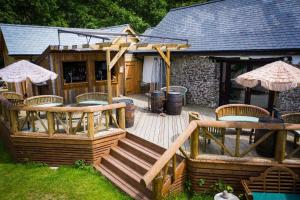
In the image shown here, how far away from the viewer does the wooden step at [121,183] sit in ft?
18.3

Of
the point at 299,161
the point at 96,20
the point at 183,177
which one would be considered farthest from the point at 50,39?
the point at 96,20

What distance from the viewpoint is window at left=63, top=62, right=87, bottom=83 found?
36.9 feet

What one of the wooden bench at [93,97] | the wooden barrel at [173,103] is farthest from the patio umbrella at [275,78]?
the wooden bench at [93,97]

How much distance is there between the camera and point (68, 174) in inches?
261

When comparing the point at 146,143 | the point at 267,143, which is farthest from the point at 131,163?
the point at 267,143

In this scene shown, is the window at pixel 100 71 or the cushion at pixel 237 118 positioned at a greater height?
the window at pixel 100 71

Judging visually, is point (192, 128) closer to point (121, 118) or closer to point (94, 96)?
point (121, 118)

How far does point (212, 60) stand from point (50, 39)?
30.4 feet

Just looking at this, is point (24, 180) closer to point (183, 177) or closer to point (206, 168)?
point (183, 177)

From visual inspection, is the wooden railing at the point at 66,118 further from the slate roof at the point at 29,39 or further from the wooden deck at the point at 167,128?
the slate roof at the point at 29,39

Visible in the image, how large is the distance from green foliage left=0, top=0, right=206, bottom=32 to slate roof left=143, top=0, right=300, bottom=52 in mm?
15232

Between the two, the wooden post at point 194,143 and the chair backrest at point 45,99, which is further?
the chair backrest at point 45,99

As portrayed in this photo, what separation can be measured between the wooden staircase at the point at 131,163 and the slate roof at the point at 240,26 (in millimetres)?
5596

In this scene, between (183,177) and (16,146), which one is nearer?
(183,177)
